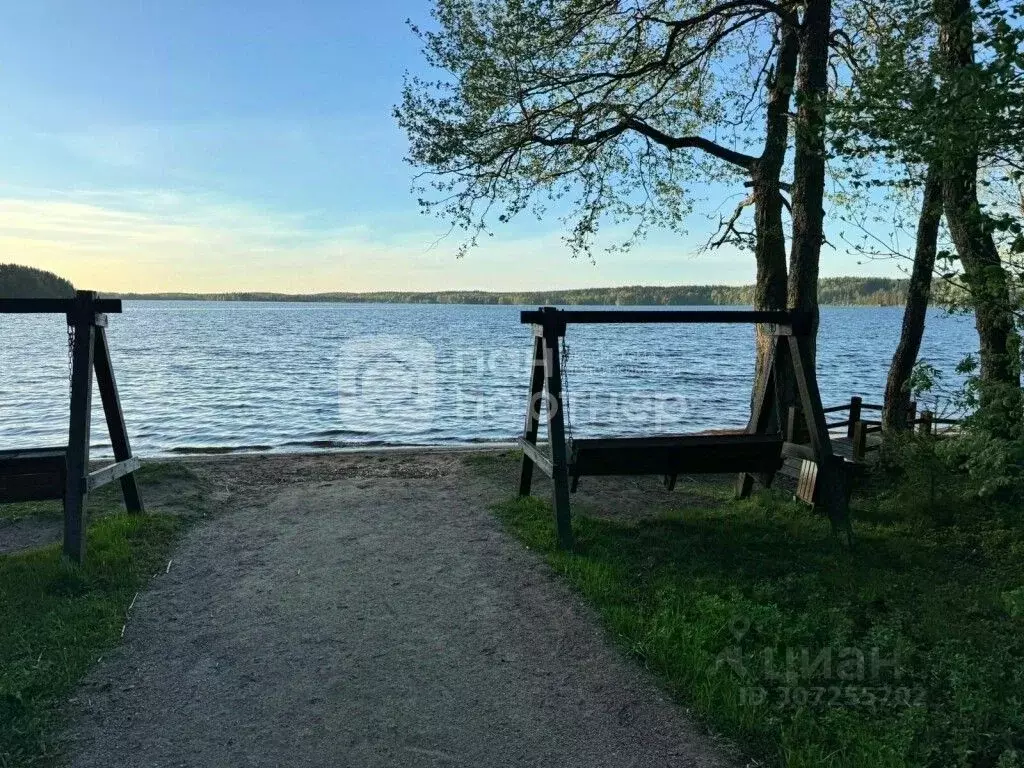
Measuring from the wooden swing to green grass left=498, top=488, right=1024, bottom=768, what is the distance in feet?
14.2

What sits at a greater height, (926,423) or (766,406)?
(766,406)

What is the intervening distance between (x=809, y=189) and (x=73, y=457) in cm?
984

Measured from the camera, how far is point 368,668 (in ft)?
15.8

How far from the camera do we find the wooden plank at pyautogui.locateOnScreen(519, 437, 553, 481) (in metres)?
7.94

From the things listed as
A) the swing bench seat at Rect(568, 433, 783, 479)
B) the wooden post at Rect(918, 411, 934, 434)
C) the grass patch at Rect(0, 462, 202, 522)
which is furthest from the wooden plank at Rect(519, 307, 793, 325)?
the grass patch at Rect(0, 462, 202, 522)

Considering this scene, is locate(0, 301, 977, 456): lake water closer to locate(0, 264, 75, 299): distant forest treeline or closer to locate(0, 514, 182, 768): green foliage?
locate(0, 514, 182, 768): green foliage

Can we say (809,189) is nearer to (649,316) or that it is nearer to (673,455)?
(649,316)

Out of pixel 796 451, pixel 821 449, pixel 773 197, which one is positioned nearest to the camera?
pixel 821 449

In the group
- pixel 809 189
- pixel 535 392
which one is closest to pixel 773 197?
pixel 809 189

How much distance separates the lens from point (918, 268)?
1187cm

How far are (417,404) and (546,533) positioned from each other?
20573 mm

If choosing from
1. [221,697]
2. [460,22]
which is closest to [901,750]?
[221,697]

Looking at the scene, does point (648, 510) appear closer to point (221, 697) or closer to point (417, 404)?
point (221, 697)

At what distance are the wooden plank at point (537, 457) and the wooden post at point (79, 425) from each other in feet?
15.0
